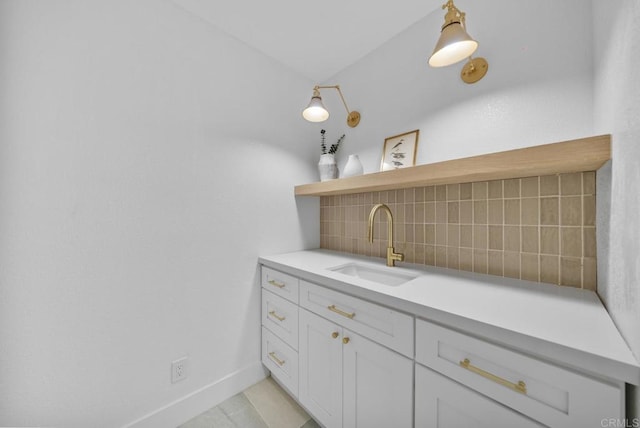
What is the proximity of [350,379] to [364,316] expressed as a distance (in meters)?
0.29

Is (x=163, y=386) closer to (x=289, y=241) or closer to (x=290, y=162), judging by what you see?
(x=289, y=241)

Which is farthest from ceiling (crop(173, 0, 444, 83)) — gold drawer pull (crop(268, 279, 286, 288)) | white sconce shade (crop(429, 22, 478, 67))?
gold drawer pull (crop(268, 279, 286, 288))

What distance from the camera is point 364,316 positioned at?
3.01 feet

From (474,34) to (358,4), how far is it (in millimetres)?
626

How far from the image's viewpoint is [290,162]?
5.79 ft

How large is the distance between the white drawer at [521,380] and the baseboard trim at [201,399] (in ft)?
4.02

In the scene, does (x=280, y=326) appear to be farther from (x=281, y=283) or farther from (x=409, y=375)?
(x=409, y=375)

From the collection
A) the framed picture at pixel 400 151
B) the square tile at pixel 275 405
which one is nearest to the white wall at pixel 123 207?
the square tile at pixel 275 405

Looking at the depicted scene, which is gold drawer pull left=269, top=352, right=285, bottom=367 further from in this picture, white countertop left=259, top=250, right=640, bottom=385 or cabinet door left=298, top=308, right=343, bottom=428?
white countertop left=259, top=250, right=640, bottom=385

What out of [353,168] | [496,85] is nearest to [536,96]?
[496,85]

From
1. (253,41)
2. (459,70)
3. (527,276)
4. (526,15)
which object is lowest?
(527,276)

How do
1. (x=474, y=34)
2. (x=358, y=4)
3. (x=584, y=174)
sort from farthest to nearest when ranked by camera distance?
1. (x=358, y=4)
2. (x=474, y=34)
3. (x=584, y=174)

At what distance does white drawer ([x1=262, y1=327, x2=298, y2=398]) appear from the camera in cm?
127

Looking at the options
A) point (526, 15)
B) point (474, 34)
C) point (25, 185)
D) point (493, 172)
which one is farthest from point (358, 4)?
point (25, 185)
